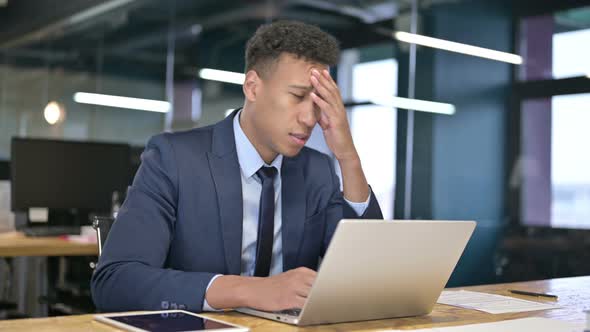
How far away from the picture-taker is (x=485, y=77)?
5.57m

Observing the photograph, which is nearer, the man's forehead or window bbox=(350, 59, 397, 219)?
the man's forehead

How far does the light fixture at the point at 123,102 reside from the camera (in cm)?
690

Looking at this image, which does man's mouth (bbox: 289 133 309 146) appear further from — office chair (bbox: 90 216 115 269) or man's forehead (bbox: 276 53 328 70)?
office chair (bbox: 90 216 115 269)

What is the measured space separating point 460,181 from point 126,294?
430 centimetres

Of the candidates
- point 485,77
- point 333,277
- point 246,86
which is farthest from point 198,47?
point 333,277

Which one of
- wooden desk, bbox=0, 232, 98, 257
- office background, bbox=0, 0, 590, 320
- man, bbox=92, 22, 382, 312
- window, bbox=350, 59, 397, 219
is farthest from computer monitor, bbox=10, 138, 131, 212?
man, bbox=92, 22, 382, 312

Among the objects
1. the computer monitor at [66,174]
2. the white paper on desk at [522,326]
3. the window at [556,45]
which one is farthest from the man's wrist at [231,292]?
the window at [556,45]

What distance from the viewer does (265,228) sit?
1904 mm

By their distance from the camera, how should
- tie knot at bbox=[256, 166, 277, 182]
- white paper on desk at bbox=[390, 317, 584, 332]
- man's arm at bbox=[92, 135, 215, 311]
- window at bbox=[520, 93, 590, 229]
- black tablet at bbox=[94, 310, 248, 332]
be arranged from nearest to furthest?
black tablet at bbox=[94, 310, 248, 332]
white paper on desk at bbox=[390, 317, 584, 332]
man's arm at bbox=[92, 135, 215, 311]
tie knot at bbox=[256, 166, 277, 182]
window at bbox=[520, 93, 590, 229]

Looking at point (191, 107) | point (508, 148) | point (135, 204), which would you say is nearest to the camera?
point (135, 204)

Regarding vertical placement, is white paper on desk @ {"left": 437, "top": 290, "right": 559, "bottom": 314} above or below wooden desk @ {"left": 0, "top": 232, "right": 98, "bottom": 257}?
above

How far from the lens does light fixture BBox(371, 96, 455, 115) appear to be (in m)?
5.64

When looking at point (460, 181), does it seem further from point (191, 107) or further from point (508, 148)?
point (191, 107)

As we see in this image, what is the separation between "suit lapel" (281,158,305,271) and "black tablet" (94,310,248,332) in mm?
530
